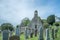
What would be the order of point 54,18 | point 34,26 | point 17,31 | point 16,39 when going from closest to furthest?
1. point 16,39
2. point 17,31
3. point 34,26
4. point 54,18

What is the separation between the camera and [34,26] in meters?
59.2

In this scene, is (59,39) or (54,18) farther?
(54,18)

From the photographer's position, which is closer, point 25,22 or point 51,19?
point 25,22

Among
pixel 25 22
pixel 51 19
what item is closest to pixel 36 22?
pixel 25 22

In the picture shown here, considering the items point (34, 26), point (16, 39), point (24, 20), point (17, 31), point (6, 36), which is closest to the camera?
point (6, 36)

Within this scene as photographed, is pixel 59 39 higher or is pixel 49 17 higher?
pixel 49 17

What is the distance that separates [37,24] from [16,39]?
42306mm

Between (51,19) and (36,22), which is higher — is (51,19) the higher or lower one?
the higher one

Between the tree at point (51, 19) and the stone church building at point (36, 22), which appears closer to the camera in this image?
the stone church building at point (36, 22)

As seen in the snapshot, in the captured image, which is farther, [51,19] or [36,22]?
[51,19]

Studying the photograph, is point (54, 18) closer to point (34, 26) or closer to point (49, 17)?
point (49, 17)

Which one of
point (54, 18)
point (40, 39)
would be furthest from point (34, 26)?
point (40, 39)

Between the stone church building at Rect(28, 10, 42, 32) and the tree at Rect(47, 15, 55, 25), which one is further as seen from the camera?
the tree at Rect(47, 15, 55, 25)

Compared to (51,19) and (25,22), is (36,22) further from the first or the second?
(51,19)
